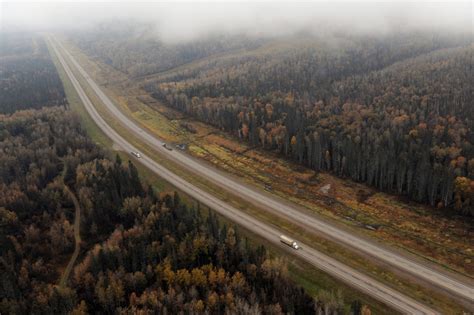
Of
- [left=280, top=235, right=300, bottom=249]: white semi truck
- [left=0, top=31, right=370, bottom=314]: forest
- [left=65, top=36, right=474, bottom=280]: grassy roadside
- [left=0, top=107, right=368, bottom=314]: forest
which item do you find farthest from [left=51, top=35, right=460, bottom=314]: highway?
[left=0, top=107, right=368, bottom=314]: forest

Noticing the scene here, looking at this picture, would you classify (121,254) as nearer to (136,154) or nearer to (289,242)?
(289,242)

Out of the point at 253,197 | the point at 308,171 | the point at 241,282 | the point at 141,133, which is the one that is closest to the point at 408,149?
the point at 308,171

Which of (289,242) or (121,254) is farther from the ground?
(121,254)

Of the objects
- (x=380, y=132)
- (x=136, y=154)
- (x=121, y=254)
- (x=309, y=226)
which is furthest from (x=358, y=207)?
(x=136, y=154)

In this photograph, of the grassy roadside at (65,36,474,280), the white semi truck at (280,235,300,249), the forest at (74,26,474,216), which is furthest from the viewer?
the forest at (74,26,474,216)

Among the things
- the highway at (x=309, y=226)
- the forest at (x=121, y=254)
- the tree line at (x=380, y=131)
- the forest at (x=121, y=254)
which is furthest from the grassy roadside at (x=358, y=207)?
the forest at (x=121, y=254)

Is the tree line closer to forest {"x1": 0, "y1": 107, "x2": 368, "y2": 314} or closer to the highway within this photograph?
the highway

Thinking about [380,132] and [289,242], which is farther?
[380,132]

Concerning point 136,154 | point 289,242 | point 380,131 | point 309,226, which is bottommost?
point 309,226

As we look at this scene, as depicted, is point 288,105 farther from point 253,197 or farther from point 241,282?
point 241,282

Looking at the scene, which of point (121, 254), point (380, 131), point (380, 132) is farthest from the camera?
point (380, 131)

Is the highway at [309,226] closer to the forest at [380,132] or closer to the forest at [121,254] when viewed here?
the forest at [121,254]
